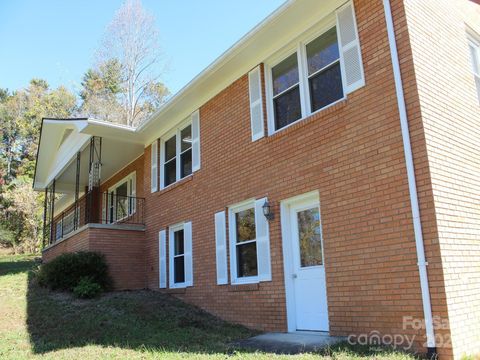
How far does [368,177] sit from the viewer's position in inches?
246

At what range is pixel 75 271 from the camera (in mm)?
11430

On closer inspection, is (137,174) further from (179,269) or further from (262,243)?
(262,243)

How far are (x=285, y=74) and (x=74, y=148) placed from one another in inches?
382

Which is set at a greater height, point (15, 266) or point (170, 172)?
point (170, 172)

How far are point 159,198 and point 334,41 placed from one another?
7.17 metres

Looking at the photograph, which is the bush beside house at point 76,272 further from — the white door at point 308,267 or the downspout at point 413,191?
the downspout at point 413,191

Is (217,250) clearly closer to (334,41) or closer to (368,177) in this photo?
(368,177)

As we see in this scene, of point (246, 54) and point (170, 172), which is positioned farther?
point (170, 172)

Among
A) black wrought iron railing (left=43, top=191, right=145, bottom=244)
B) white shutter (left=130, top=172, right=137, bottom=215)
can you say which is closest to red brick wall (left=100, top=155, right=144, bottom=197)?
white shutter (left=130, top=172, right=137, bottom=215)

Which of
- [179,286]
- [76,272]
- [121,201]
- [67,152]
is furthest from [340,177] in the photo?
[67,152]

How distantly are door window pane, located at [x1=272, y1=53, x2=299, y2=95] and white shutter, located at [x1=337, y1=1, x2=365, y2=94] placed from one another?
1.31 meters

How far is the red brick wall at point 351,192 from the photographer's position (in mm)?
5738

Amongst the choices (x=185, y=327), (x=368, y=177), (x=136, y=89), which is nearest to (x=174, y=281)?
(x=185, y=327)

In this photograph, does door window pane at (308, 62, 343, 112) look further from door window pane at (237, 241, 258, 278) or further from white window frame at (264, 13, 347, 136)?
door window pane at (237, 241, 258, 278)
